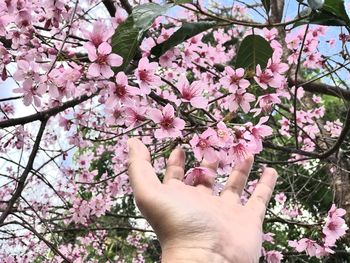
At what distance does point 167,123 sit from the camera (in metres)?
1.32

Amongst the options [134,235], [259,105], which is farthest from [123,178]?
[134,235]

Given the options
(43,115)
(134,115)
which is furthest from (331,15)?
(43,115)

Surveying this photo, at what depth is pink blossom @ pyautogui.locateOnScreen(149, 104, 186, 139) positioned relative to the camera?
1.30 metres

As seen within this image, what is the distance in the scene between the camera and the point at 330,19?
1.25m

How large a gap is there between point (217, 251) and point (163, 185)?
0.64ft

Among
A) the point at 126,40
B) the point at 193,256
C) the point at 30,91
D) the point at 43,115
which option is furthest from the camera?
the point at 43,115

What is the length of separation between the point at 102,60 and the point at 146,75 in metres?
0.16

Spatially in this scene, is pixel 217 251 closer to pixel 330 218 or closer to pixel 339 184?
pixel 330 218

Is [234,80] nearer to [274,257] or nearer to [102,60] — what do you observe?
[102,60]

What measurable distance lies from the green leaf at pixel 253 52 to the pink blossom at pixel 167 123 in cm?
46

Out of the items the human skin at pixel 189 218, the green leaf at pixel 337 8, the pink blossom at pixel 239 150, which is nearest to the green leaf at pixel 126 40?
the human skin at pixel 189 218

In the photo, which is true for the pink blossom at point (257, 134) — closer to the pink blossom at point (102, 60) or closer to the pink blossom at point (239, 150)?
the pink blossom at point (239, 150)

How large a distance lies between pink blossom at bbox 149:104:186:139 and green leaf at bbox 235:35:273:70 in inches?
18.0

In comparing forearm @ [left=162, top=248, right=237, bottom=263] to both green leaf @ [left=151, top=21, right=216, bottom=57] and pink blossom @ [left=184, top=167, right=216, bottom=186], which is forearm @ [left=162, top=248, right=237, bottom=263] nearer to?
pink blossom @ [left=184, top=167, right=216, bottom=186]
